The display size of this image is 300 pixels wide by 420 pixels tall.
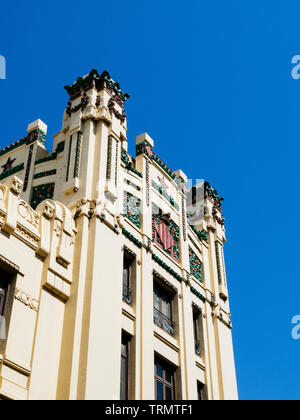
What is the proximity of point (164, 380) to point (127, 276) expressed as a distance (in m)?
3.36

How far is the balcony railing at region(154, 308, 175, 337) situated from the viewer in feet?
62.1

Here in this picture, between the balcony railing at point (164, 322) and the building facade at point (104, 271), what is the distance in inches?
2.0

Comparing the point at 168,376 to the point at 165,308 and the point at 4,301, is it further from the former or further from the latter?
the point at 4,301

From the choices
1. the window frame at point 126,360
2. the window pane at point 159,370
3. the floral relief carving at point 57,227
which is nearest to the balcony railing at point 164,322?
the window pane at point 159,370

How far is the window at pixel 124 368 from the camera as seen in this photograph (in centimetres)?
1598

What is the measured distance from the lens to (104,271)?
16.7 meters

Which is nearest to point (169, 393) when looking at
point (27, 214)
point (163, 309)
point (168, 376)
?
point (168, 376)

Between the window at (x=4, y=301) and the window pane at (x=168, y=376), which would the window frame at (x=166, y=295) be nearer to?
the window pane at (x=168, y=376)

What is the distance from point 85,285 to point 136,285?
2.69 m
